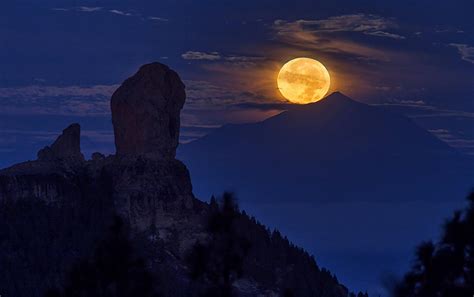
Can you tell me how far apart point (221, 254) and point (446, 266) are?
468 inches

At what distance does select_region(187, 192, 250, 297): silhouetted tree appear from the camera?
64.1 meters

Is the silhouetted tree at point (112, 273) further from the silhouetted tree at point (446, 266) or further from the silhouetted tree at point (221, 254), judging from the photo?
the silhouetted tree at point (446, 266)

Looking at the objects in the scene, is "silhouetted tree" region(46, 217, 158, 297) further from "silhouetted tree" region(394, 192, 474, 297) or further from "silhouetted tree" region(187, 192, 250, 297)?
"silhouetted tree" region(394, 192, 474, 297)

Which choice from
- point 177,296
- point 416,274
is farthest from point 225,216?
point 177,296

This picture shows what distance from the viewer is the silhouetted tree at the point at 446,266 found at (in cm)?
5675

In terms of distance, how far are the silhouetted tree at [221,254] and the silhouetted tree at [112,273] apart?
2.76m

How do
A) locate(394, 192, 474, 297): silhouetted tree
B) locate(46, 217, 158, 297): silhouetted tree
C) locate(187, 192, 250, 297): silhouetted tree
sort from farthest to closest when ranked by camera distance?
locate(46, 217, 158, 297): silhouetted tree
locate(187, 192, 250, 297): silhouetted tree
locate(394, 192, 474, 297): silhouetted tree

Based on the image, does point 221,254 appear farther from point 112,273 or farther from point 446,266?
point 446,266

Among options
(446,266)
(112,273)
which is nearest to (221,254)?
(112,273)

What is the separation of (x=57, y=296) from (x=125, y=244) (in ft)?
12.6

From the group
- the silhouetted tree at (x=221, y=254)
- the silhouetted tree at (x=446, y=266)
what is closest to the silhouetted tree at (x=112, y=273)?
the silhouetted tree at (x=221, y=254)

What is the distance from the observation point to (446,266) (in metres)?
57.0

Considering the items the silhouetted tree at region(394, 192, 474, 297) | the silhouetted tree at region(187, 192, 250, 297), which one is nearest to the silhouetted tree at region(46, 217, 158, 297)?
the silhouetted tree at region(187, 192, 250, 297)

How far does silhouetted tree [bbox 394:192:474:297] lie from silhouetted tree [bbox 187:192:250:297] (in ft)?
31.0
